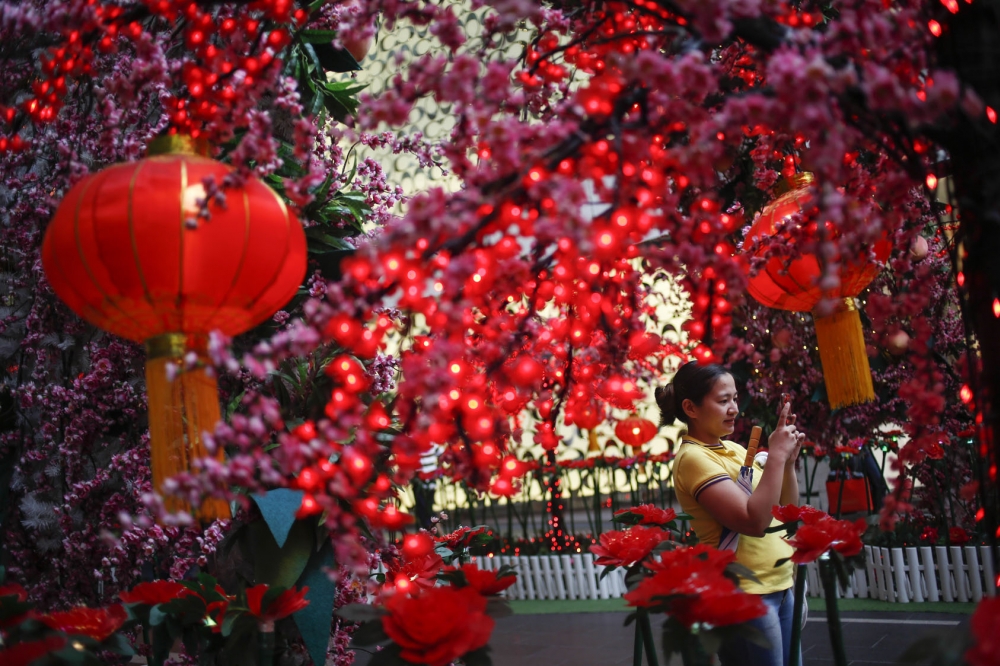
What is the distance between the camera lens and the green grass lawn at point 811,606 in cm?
458

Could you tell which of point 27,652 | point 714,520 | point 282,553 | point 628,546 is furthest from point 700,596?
point 282,553

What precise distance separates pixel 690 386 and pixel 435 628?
1381 millimetres

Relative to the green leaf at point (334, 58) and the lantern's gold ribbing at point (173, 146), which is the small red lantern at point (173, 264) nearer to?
the lantern's gold ribbing at point (173, 146)

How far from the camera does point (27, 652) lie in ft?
4.18

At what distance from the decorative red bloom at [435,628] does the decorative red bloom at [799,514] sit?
89cm

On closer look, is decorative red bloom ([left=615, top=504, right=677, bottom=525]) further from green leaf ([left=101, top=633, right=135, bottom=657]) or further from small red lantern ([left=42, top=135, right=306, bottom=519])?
green leaf ([left=101, top=633, right=135, bottom=657])

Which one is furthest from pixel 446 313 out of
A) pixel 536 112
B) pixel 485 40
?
pixel 536 112

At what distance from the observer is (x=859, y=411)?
4.93 metres

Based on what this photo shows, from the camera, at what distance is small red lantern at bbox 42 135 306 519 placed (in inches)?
54.1

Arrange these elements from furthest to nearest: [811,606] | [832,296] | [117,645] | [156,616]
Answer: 1. [811,606]
2. [832,296]
3. [156,616]
4. [117,645]

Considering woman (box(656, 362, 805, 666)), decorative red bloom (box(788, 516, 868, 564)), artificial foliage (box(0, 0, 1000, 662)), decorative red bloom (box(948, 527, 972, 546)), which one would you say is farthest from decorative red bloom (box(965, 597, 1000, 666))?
decorative red bloom (box(948, 527, 972, 546))

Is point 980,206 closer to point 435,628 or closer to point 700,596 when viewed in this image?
point 700,596

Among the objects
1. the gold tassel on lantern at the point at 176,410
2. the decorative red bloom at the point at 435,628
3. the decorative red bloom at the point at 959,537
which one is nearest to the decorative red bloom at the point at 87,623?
the gold tassel on lantern at the point at 176,410

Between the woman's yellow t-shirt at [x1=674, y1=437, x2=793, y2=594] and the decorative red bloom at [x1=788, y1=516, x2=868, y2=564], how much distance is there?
443mm
